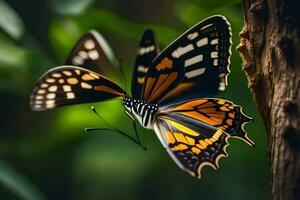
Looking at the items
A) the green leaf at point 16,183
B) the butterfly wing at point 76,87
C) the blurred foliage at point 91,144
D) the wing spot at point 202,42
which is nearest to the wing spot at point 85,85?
the butterfly wing at point 76,87

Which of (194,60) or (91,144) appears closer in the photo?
(194,60)

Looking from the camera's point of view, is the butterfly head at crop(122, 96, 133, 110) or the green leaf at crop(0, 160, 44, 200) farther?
the green leaf at crop(0, 160, 44, 200)

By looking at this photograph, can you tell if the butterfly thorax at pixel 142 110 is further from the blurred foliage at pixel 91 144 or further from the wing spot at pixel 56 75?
the blurred foliage at pixel 91 144

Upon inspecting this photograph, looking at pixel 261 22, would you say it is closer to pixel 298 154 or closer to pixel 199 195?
pixel 298 154

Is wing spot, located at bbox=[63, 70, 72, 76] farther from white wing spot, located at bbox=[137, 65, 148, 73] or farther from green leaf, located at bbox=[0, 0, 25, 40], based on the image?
green leaf, located at bbox=[0, 0, 25, 40]

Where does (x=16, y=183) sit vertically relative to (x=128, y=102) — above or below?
below

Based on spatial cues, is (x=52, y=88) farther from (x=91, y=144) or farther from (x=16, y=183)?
(x=91, y=144)

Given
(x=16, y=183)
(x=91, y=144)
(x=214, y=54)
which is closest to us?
(x=214, y=54)

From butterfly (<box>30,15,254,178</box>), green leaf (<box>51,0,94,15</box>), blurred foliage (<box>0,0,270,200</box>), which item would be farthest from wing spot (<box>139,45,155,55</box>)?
green leaf (<box>51,0,94,15</box>)

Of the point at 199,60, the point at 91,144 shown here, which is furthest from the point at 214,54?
the point at 91,144
